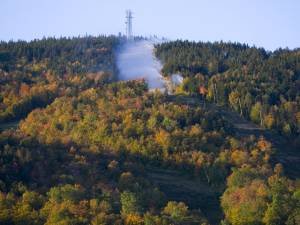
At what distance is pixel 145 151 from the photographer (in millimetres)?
139250

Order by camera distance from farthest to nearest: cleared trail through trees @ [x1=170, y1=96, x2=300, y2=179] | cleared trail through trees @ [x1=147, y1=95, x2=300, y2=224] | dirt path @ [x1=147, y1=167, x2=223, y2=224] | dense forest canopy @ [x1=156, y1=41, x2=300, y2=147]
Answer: dense forest canopy @ [x1=156, y1=41, x2=300, y2=147]
cleared trail through trees @ [x1=170, y1=96, x2=300, y2=179]
cleared trail through trees @ [x1=147, y1=95, x2=300, y2=224]
dirt path @ [x1=147, y1=167, x2=223, y2=224]

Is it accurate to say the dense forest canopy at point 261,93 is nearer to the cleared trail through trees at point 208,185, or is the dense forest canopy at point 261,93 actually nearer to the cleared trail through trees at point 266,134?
the cleared trail through trees at point 266,134

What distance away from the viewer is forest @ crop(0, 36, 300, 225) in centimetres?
10481

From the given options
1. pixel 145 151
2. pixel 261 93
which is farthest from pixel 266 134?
pixel 145 151

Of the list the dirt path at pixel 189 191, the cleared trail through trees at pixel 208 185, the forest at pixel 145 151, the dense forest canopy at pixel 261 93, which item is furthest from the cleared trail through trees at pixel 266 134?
the dirt path at pixel 189 191

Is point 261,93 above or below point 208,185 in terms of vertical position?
above

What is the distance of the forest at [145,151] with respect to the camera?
105 metres

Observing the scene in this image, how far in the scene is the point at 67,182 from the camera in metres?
113

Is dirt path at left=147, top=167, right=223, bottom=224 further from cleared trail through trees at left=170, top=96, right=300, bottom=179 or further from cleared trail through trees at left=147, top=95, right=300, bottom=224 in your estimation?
cleared trail through trees at left=170, top=96, right=300, bottom=179

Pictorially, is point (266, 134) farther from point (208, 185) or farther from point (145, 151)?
point (145, 151)

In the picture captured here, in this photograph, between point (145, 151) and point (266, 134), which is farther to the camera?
point (266, 134)

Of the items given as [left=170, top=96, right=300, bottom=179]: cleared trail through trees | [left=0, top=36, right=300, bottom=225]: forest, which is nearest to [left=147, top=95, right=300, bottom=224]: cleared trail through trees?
[left=170, top=96, right=300, bottom=179]: cleared trail through trees

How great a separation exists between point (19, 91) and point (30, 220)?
9426 cm

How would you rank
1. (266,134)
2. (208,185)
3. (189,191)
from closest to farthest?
(189,191) → (208,185) → (266,134)
